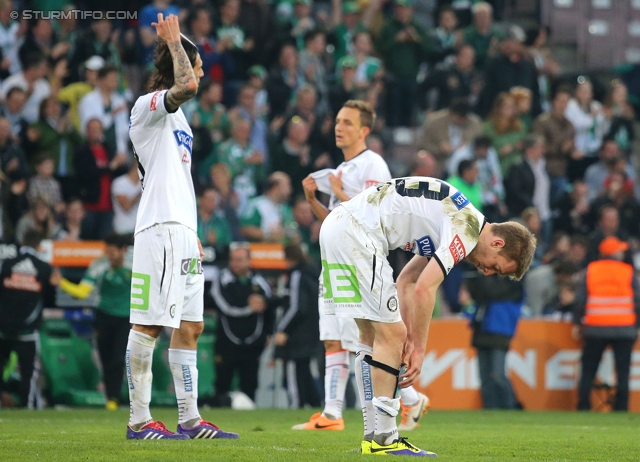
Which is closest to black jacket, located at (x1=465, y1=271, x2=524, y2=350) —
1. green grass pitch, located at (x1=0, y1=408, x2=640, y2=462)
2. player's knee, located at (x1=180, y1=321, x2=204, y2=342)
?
green grass pitch, located at (x1=0, y1=408, x2=640, y2=462)

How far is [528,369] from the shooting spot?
52.3 ft

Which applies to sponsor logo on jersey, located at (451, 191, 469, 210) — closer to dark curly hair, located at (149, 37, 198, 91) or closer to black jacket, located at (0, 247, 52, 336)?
dark curly hair, located at (149, 37, 198, 91)

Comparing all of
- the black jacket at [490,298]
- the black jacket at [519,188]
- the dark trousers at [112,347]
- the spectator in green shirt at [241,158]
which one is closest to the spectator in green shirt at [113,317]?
the dark trousers at [112,347]

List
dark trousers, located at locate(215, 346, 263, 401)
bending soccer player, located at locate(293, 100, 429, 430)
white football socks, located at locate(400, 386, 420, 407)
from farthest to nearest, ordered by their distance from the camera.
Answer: dark trousers, located at locate(215, 346, 263, 401)
bending soccer player, located at locate(293, 100, 429, 430)
white football socks, located at locate(400, 386, 420, 407)

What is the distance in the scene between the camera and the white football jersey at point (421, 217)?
7051 millimetres

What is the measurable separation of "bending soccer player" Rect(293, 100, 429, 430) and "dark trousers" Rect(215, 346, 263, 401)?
470cm

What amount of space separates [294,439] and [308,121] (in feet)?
34.3

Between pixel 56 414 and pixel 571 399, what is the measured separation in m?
7.43

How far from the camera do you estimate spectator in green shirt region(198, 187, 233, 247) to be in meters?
16.1

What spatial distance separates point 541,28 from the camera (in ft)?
74.6

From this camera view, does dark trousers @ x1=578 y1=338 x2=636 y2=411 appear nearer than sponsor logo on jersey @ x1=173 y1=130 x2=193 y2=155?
No

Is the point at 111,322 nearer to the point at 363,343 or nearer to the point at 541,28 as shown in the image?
the point at 363,343

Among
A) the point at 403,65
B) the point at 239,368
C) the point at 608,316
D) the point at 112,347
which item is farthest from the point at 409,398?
the point at 403,65

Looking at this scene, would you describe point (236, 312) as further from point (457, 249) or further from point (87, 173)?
point (457, 249)
